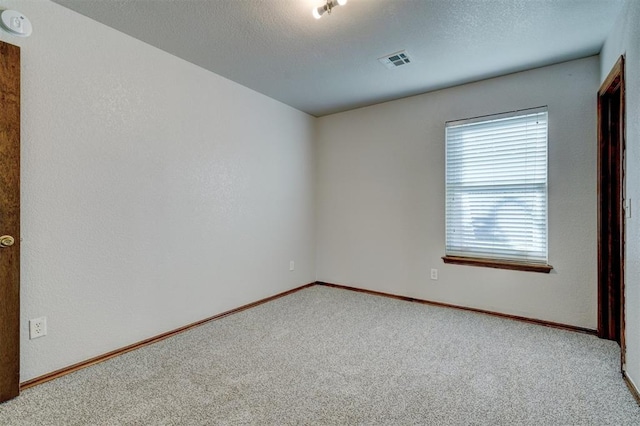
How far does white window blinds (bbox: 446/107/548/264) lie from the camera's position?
120 inches

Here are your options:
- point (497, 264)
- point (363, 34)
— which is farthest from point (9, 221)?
point (497, 264)

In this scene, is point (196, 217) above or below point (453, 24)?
below

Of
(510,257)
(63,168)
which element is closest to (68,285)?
(63,168)

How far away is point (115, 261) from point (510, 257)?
11.7 ft

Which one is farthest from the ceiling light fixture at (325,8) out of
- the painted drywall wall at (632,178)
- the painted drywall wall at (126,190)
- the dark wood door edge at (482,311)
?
the dark wood door edge at (482,311)

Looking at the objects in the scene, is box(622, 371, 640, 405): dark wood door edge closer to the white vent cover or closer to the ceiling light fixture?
the white vent cover

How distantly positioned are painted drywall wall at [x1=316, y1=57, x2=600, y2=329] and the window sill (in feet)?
0.19

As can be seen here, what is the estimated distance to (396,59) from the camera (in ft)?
9.27

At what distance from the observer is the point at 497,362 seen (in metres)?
2.27

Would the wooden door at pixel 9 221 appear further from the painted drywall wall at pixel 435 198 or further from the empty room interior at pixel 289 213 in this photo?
the painted drywall wall at pixel 435 198

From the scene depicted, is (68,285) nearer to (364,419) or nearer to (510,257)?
(364,419)

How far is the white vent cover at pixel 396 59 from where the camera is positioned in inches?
107

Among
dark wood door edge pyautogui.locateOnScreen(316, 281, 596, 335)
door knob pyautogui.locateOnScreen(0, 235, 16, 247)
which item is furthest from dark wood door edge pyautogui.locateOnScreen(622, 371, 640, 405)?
door knob pyautogui.locateOnScreen(0, 235, 16, 247)

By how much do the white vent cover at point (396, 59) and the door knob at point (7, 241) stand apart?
2948 millimetres
